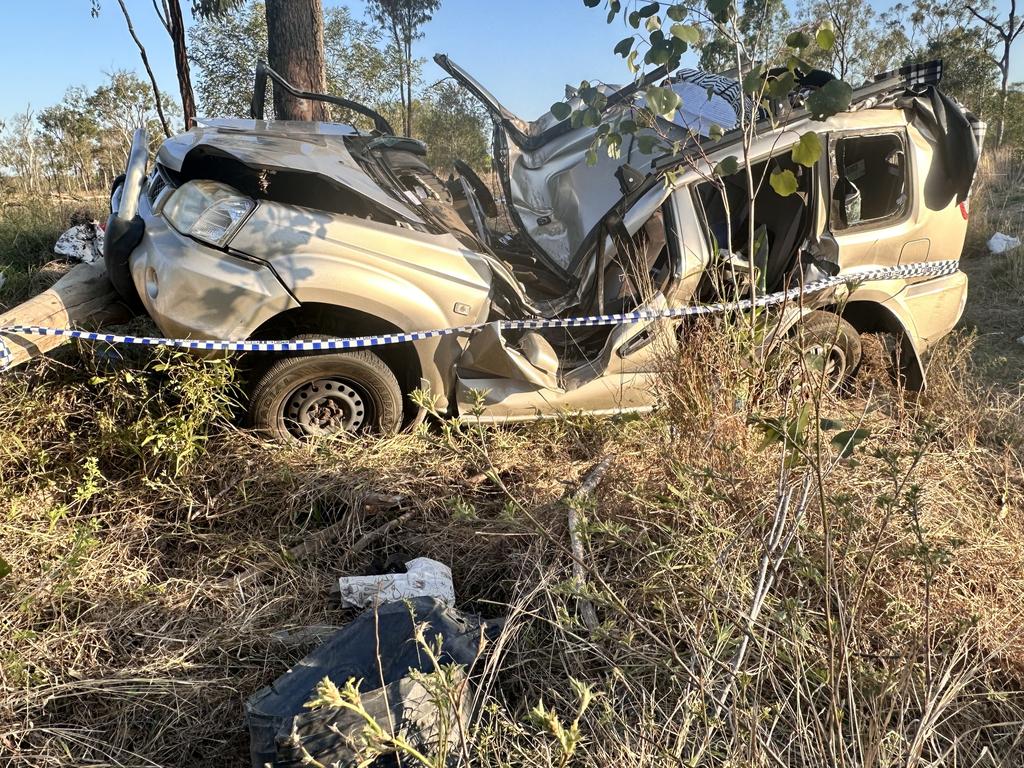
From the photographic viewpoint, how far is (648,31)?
9.57 ft

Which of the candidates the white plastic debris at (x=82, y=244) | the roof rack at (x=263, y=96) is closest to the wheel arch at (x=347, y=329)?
the roof rack at (x=263, y=96)

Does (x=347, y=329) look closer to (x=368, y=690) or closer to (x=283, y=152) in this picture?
(x=283, y=152)

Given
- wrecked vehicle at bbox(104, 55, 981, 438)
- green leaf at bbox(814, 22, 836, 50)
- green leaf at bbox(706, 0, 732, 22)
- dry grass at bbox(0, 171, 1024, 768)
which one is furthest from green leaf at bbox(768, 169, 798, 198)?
dry grass at bbox(0, 171, 1024, 768)

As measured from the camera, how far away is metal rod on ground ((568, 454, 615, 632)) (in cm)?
203

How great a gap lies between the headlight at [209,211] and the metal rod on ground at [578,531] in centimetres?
189

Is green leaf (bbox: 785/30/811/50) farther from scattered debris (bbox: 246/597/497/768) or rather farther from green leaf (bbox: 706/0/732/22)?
scattered debris (bbox: 246/597/497/768)

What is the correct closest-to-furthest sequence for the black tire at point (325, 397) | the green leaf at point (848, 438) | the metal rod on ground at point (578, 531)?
1. the green leaf at point (848, 438)
2. the metal rod on ground at point (578, 531)
3. the black tire at point (325, 397)

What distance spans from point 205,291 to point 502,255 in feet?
7.81

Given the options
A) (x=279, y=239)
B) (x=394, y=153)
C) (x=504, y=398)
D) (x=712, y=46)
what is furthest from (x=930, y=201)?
(x=279, y=239)

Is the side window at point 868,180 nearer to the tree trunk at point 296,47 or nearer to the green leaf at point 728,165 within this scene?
the green leaf at point 728,165

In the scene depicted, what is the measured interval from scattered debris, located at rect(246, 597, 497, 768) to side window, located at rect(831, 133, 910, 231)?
3305mm

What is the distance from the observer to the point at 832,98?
268 centimetres

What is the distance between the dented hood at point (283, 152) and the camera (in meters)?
3.43

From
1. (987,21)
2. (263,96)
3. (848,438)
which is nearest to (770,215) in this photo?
(848,438)
